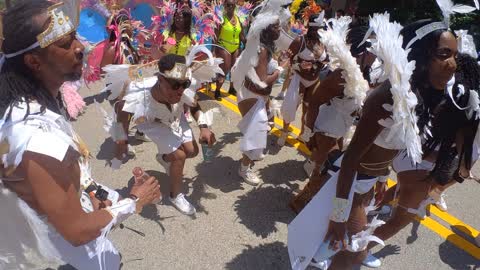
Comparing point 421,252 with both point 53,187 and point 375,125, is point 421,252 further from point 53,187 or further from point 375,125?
point 53,187

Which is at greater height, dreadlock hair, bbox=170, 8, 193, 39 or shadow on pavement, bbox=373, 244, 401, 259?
dreadlock hair, bbox=170, 8, 193, 39

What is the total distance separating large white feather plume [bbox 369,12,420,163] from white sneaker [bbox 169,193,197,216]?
7.51 ft

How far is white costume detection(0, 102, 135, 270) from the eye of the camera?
1.69 meters

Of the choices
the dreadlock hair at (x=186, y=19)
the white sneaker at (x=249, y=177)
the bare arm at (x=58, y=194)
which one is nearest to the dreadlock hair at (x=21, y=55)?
the bare arm at (x=58, y=194)

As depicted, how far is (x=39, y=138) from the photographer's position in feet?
5.48

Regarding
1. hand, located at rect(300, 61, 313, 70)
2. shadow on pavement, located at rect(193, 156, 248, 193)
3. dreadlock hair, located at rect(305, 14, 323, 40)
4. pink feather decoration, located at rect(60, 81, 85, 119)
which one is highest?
dreadlock hair, located at rect(305, 14, 323, 40)

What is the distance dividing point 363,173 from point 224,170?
7.65ft

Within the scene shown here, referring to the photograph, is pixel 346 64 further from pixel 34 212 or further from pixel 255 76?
pixel 34 212

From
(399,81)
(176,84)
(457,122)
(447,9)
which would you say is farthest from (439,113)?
(176,84)

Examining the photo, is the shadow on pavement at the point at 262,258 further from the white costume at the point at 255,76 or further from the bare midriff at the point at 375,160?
the bare midriff at the point at 375,160

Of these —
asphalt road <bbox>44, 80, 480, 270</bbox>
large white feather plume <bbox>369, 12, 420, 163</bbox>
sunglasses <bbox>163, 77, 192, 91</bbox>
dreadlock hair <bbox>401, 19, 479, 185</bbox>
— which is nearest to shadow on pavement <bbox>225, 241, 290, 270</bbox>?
asphalt road <bbox>44, 80, 480, 270</bbox>

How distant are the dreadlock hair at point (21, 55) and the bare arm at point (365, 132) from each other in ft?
5.72

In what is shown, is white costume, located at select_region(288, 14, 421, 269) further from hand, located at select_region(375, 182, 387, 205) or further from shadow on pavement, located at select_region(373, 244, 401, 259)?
shadow on pavement, located at select_region(373, 244, 401, 259)

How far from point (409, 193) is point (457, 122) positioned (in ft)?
2.30
